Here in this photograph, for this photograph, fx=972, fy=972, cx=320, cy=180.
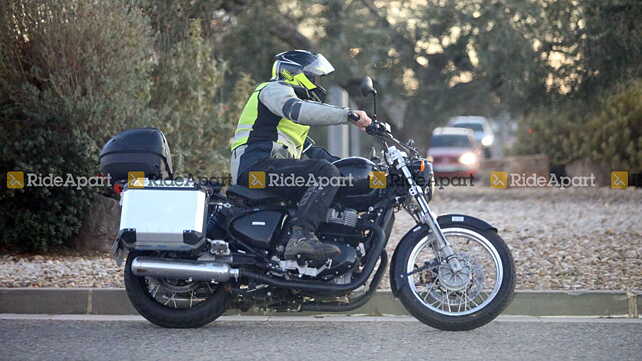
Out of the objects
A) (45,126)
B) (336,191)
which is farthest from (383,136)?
(45,126)

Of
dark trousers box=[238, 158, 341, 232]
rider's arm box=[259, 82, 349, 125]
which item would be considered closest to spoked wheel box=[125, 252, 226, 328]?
dark trousers box=[238, 158, 341, 232]

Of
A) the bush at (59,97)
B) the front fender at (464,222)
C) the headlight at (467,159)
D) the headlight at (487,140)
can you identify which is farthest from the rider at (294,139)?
the headlight at (487,140)

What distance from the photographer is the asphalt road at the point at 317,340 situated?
575 cm

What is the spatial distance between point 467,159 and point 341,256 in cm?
2299

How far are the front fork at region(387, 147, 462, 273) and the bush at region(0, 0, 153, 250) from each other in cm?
451

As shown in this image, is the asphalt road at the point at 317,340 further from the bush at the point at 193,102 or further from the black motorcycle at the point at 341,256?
the bush at the point at 193,102

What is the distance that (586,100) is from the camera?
16734 millimetres

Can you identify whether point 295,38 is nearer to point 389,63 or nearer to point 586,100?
point 389,63

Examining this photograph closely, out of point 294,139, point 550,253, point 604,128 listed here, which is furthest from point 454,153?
point 294,139

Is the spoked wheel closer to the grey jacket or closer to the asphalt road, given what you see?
the asphalt road

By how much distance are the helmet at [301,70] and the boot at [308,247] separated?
1005 mm

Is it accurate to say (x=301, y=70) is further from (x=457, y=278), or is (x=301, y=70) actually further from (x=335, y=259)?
(x=457, y=278)

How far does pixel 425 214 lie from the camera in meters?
6.41

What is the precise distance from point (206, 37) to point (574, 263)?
311 inches
